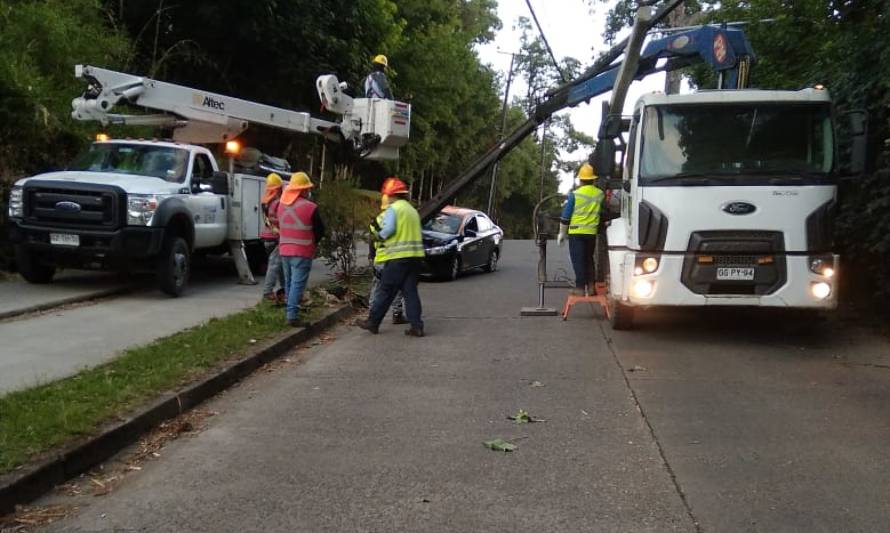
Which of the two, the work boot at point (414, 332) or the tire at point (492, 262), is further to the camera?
the tire at point (492, 262)

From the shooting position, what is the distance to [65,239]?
10875mm

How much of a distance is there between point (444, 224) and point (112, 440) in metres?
12.3

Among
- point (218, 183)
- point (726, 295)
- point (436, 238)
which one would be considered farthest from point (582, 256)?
point (218, 183)

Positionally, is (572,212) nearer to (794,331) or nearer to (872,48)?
(794,331)

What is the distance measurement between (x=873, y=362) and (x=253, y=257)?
1042 cm

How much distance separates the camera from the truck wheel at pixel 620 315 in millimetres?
10062

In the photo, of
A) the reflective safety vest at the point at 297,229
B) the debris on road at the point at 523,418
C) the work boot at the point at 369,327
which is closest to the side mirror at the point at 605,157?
the work boot at the point at 369,327

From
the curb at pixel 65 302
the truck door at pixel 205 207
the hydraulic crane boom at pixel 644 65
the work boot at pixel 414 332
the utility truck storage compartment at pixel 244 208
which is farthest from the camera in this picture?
the utility truck storage compartment at pixel 244 208

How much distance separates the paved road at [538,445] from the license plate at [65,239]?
12.9ft

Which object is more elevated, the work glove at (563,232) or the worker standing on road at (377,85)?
the worker standing on road at (377,85)

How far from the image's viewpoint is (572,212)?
11484mm

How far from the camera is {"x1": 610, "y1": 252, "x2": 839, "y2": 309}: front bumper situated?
8766 millimetres

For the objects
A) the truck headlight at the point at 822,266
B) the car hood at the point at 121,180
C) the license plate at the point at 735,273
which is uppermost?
the car hood at the point at 121,180

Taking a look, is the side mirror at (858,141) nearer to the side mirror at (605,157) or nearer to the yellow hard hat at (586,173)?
the side mirror at (605,157)
